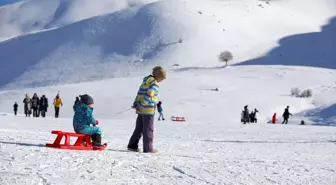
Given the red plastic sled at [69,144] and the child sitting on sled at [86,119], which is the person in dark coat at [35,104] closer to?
the child sitting on sled at [86,119]

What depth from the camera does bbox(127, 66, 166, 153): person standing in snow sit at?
8922mm

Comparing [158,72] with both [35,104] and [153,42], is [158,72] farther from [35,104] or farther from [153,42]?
[153,42]

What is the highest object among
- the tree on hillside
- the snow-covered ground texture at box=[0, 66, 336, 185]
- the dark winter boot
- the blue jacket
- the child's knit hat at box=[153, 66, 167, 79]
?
the tree on hillside

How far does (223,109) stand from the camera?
54156 millimetres

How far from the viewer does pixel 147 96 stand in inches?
352

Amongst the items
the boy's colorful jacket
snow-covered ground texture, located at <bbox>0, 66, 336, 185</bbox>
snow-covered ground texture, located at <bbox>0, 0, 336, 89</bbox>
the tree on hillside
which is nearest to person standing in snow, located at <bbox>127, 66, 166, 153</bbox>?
the boy's colorful jacket

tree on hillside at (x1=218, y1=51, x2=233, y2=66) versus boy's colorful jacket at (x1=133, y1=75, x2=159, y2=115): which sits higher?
tree on hillside at (x1=218, y1=51, x2=233, y2=66)

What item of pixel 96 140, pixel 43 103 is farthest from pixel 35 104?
pixel 96 140

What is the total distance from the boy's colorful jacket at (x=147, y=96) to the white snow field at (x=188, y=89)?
2.44 ft

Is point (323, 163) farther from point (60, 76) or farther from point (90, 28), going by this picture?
point (90, 28)

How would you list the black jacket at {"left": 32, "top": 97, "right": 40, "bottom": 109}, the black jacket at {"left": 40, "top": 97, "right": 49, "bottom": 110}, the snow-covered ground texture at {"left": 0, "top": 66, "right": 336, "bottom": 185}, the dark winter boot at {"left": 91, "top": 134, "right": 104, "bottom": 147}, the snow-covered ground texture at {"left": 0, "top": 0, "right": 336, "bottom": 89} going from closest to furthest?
1. the snow-covered ground texture at {"left": 0, "top": 66, "right": 336, "bottom": 185}
2. the dark winter boot at {"left": 91, "top": 134, "right": 104, "bottom": 147}
3. the black jacket at {"left": 32, "top": 97, "right": 40, "bottom": 109}
4. the black jacket at {"left": 40, "top": 97, "right": 49, "bottom": 110}
5. the snow-covered ground texture at {"left": 0, "top": 0, "right": 336, "bottom": 89}

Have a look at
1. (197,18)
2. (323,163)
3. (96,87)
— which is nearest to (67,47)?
(197,18)

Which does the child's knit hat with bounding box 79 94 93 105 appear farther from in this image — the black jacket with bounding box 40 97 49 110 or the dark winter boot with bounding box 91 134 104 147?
the black jacket with bounding box 40 97 49 110

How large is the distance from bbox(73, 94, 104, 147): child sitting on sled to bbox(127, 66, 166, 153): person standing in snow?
0.65 meters
